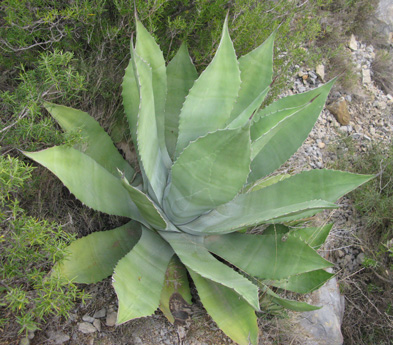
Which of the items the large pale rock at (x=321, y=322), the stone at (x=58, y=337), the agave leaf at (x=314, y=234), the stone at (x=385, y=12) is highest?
the stone at (x=385, y=12)

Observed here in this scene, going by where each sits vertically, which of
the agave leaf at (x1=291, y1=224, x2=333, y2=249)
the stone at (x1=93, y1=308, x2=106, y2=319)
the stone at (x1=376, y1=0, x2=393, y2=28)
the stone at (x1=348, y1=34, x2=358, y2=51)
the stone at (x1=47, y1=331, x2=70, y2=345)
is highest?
the stone at (x1=376, y1=0, x2=393, y2=28)

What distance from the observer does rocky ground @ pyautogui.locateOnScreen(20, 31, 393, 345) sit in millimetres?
1642

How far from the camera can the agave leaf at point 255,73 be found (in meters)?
1.98

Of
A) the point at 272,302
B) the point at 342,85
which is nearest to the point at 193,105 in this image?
the point at 272,302

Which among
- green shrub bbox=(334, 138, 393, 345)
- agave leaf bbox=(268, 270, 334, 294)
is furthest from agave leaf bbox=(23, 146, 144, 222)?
green shrub bbox=(334, 138, 393, 345)

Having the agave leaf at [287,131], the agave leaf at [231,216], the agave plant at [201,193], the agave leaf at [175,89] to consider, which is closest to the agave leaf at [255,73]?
the agave plant at [201,193]

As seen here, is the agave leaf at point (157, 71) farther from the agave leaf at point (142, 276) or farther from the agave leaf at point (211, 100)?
the agave leaf at point (142, 276)

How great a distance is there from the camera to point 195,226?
6.04ft

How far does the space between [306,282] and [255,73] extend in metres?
1.10

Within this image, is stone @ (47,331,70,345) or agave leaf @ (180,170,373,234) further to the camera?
agave leaf @ (180,170,373,234)

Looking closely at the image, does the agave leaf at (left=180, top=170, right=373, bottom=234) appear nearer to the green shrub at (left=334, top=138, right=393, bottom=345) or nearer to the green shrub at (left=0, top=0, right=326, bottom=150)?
the green shrub at (left=0, top=0, right=326, bottom=150)

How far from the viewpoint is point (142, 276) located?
1582 millimetres

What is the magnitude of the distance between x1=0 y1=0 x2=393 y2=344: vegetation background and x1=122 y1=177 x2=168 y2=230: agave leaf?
30cm

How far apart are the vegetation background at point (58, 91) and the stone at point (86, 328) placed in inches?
4.8
